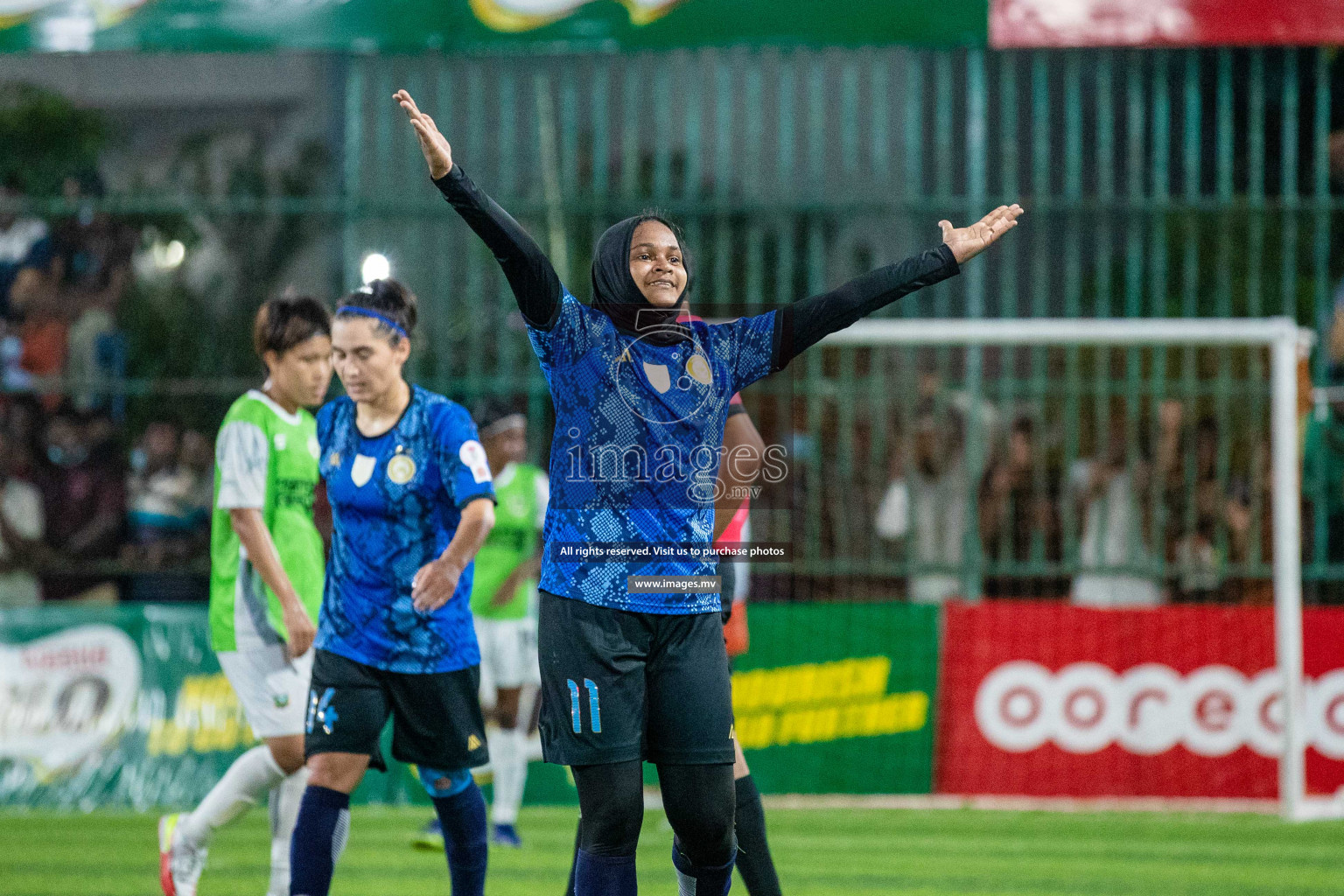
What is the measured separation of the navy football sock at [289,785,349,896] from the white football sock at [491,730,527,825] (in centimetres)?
359

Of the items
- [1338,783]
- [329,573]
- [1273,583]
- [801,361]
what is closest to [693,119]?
[801,361]

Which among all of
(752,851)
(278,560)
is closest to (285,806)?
(278,560)

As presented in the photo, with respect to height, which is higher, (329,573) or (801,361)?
(801,361)

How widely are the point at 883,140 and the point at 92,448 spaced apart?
5.49 metres

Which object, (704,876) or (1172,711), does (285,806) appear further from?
(1172,711)

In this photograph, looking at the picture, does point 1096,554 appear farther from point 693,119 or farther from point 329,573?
point 329,573

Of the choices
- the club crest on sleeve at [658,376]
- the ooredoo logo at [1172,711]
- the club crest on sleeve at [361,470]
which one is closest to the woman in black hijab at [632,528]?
the club crest on sleeve at [658,376]

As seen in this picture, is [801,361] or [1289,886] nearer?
[1289,886]

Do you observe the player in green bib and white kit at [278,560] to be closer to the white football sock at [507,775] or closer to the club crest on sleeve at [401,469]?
the club crest on sleeve at [401,469]

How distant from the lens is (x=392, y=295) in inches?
224

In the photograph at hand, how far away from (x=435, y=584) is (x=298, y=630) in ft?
2.56

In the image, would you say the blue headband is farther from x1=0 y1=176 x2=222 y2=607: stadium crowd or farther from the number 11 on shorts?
x1=0 y1=176 x2=222 y2=607: stadium crowd

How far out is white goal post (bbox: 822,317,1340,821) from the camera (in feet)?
31.7

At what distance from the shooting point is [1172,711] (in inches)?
403
